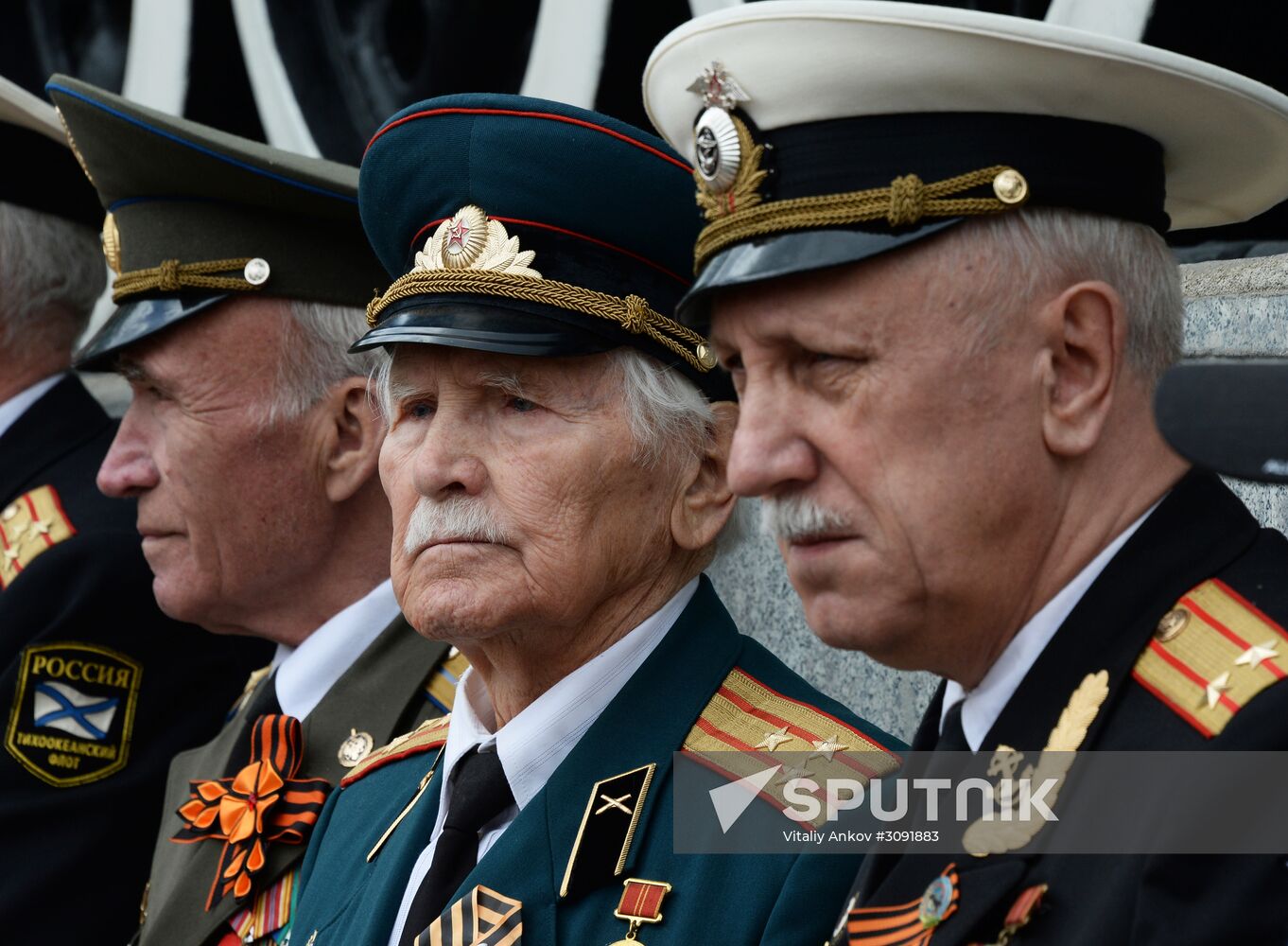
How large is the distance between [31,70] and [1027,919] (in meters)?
5.81

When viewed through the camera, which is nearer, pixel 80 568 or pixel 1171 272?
pixel 1171 272

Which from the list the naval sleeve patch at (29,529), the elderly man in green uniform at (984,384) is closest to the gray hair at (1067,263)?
the elderly man in green uniform at (984,384)

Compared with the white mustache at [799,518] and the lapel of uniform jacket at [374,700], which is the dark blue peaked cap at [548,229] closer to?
the white mustache at [799,518]

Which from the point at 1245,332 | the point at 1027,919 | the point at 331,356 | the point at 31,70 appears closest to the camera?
the point at 1027,919

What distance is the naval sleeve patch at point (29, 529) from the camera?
13.1ft

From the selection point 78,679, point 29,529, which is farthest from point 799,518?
point 29,529

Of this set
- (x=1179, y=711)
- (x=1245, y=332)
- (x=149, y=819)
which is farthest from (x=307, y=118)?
(x=1179, y=711)

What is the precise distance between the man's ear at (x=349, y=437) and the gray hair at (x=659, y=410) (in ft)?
2.70

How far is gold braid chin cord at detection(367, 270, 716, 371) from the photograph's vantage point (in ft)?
8.84

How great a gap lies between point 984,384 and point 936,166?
0.89 feet

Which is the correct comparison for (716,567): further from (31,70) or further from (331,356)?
(31,70)

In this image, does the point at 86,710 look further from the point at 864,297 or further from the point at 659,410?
the point at 864,297

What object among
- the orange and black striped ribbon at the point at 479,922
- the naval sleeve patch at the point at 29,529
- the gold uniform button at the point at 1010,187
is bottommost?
the orange and black striped ribbon at the point at 479,922

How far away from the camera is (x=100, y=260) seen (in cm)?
473
